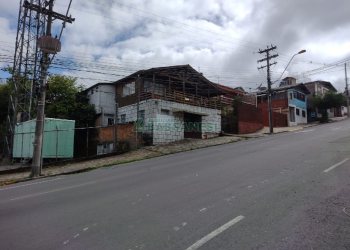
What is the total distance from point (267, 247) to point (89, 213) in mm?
4368

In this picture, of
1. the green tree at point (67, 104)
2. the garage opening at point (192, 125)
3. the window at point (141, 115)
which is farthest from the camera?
the green tree at point (67, 104)

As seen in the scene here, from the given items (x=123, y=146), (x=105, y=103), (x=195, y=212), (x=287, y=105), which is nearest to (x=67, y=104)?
(x=105, y=103)

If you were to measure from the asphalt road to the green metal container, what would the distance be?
57.6 ft

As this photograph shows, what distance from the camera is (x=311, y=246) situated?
6.12 meters

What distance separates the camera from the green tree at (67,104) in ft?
134

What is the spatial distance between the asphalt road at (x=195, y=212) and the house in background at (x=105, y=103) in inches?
1151

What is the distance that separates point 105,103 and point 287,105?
92.9 feet

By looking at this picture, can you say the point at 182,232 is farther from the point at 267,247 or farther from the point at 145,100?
the point at 145,100

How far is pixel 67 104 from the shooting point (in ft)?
137

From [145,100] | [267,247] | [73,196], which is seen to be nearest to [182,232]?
[267,247]

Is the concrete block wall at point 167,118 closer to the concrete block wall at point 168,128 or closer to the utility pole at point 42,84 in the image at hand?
the concrete block wall at point 168,128

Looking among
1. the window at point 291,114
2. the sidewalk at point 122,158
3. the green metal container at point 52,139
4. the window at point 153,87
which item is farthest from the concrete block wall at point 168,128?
the window at point 291,114

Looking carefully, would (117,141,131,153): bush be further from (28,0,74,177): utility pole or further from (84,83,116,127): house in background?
(84,83,116,127): house in background

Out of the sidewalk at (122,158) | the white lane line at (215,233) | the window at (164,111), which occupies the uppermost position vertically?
the window at (164,111)
